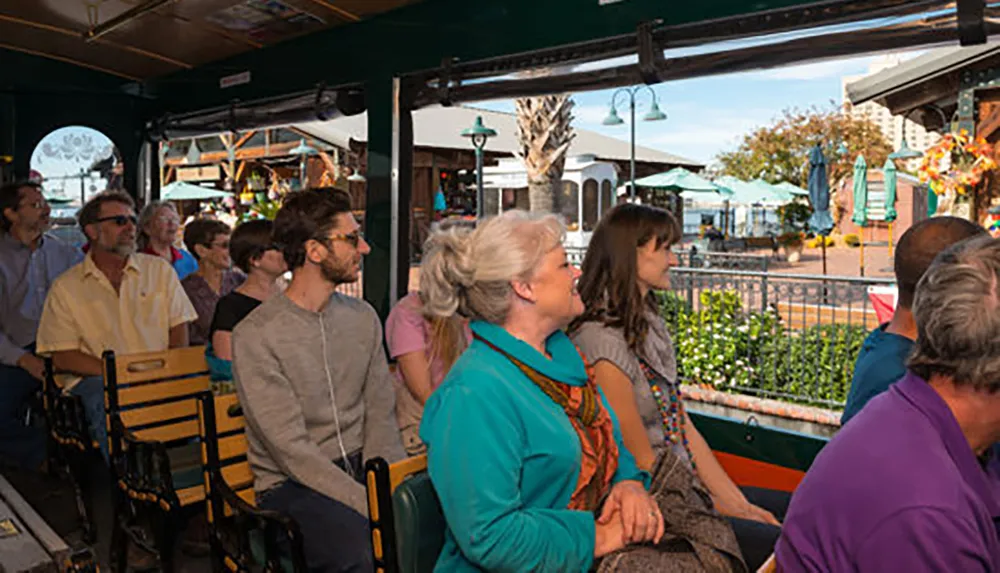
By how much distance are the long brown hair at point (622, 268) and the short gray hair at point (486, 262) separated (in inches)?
25.1

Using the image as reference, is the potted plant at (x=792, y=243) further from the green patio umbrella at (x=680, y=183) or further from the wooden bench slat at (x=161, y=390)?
the wooden bench slat at (x=161, y=390)

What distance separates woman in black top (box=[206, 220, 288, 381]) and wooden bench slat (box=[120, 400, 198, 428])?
0.84 ft

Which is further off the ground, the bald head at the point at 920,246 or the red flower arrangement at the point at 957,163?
the red flower arrangement at the point at 957,163

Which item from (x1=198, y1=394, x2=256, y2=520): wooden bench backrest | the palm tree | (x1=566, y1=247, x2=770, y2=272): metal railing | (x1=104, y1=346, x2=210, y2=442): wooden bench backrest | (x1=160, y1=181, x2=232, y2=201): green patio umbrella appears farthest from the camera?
(x1=160, y1=181, x2=232, y2=201): green patio umbrella

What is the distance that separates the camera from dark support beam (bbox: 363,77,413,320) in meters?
5.45

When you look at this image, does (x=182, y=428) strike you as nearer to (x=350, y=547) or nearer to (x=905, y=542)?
(x=350, y=547)

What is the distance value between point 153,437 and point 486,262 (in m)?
2.32

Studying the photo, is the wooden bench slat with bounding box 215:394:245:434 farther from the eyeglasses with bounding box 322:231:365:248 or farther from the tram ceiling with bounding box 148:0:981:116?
the tram ceiling with bounding box 148:0:981:116

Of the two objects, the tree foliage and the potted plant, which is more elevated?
the tree foliage

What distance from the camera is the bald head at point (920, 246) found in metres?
2.35

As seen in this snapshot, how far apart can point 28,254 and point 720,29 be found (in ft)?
14.3

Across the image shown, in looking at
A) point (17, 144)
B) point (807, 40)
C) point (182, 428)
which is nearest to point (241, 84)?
point (17, 144)

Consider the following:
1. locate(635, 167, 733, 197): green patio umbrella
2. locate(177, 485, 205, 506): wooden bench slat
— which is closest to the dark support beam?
locate(177, 485, 205, 506): wooden bench slat

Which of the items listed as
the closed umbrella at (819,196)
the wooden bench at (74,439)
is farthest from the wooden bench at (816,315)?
the closed umbrella at (819,196)
